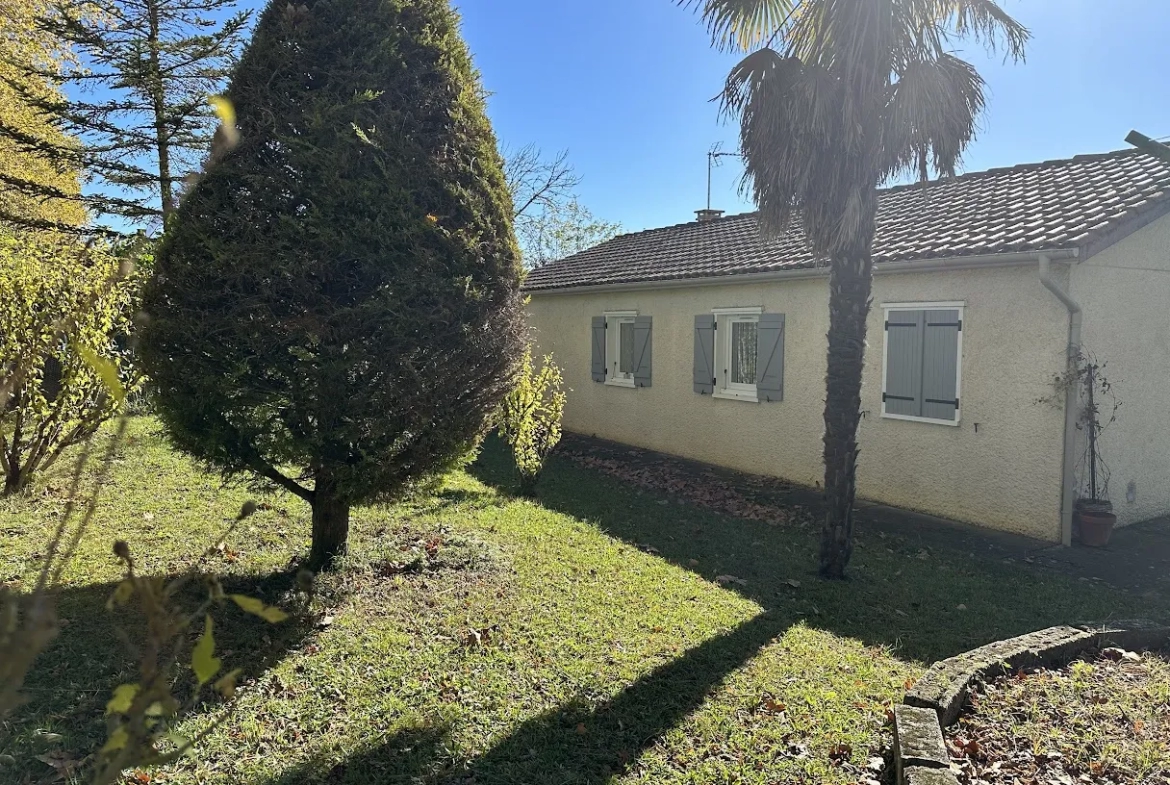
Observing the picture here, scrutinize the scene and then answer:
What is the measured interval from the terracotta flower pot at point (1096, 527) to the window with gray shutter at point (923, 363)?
157 centimetres

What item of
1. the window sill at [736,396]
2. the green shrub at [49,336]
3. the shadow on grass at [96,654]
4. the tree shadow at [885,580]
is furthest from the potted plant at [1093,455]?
the green shrub at [49,336]

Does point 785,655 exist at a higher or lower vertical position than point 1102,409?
lower

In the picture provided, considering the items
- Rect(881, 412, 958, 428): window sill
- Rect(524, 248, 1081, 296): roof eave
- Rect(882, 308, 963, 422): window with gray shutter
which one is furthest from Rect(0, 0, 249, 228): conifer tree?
Rect(881, 412, 958, 428): window sill

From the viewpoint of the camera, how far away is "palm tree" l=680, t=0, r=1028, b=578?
5793mm

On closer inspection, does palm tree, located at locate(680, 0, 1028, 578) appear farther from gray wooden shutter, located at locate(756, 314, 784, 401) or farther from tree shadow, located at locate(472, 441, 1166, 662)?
gray wooden shutter, located at locate(756, 314, 784, 401)

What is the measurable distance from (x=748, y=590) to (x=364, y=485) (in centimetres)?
306

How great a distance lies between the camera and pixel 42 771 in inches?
122

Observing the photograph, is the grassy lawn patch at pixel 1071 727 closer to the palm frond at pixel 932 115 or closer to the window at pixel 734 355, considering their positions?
the palm frond at pixel 932 115

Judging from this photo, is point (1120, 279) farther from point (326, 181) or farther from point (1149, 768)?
point (326, 181)

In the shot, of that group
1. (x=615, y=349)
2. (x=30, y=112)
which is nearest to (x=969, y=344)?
(x=615, y=349)

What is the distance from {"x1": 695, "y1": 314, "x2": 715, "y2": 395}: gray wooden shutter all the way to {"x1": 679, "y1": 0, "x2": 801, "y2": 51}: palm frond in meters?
5.27

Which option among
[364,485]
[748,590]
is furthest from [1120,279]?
[364,485]

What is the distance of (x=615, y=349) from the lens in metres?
14.2

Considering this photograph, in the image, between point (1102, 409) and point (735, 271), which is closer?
point (1102, 409)
